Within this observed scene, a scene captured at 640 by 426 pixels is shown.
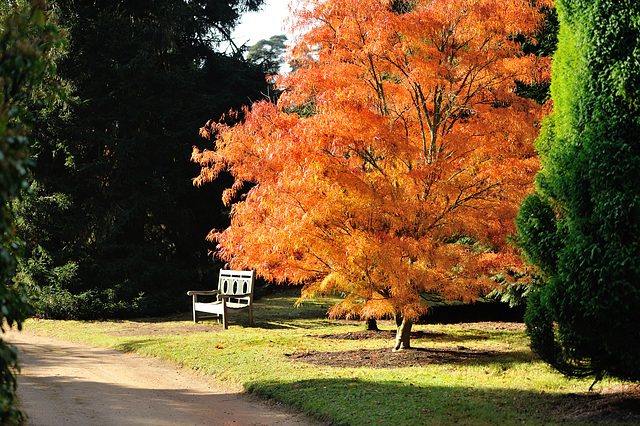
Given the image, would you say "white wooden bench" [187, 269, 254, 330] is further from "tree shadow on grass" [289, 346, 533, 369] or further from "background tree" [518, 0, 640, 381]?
"background tree" [518, 0, 640, 381]

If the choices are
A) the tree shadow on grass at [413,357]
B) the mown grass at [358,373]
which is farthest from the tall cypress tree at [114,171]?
the tree shadow on grass at [413,357]

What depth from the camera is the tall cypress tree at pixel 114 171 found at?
48.0 ft

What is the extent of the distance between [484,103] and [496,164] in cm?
152

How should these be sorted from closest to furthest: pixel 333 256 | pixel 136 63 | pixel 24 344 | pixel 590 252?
pixel 590 252, pixel 333 256, pixel 24 344, pixel 136 63

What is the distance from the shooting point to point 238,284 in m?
13.5

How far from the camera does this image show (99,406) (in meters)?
6.36

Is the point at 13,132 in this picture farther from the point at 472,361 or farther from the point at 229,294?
the point at 229,294

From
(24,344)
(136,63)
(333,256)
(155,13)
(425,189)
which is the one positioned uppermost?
(155,13)

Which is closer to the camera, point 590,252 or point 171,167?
point 590,252

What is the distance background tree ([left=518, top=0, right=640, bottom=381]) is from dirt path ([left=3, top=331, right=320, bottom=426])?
9.92 feet

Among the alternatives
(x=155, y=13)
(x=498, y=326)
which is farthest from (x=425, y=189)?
(x=155, y=13)

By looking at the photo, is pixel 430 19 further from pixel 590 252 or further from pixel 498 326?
pixel 498 326

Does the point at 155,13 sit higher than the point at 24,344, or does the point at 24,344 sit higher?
the point at 155,13

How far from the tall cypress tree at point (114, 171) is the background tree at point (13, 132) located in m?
12.2
